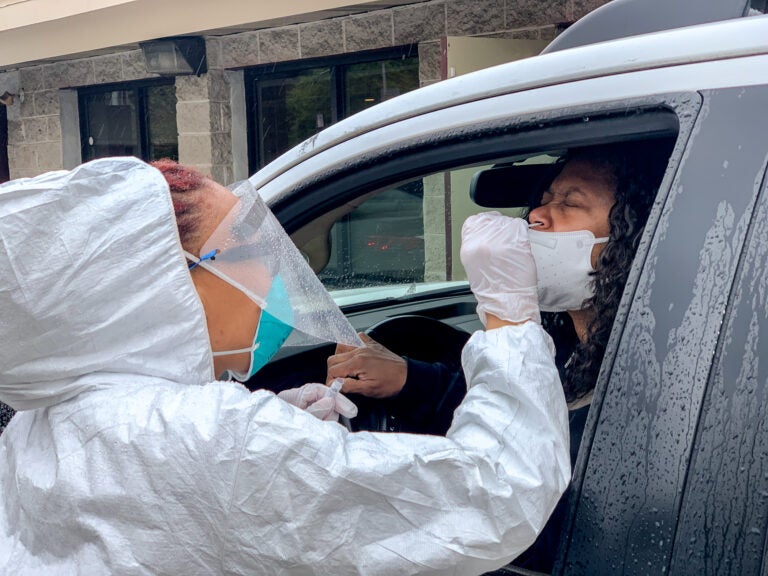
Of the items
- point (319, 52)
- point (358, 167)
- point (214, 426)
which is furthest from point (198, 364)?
point (319, 52)

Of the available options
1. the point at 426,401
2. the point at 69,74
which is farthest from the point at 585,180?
the point at 69,74

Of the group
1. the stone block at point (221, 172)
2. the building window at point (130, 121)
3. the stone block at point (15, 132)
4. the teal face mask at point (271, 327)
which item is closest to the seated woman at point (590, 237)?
the teal face mask at point (271, 327)

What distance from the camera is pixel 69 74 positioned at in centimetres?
1047

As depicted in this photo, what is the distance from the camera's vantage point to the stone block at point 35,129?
35.7 ft

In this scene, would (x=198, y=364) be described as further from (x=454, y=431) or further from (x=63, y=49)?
(x=63, y=49)

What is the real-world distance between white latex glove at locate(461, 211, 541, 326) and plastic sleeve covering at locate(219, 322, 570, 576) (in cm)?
33

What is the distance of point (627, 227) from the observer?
5.62 feet

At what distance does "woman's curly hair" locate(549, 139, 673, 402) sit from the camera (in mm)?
1681

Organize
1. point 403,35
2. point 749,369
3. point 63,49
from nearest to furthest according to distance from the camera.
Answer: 1. point 749,369
2. point 403,35
3. point 63,49

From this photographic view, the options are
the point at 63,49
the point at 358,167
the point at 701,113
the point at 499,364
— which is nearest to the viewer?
the point at 701,113

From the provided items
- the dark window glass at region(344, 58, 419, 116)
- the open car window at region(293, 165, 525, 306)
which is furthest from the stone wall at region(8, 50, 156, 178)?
the open car window at region(293, 165, 525, 306)

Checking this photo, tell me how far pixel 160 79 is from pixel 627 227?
8705mm

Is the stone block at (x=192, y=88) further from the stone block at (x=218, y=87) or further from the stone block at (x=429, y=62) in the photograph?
the stone block at (x=429, y=62)

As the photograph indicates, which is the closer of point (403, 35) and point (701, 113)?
point (701, 113)
